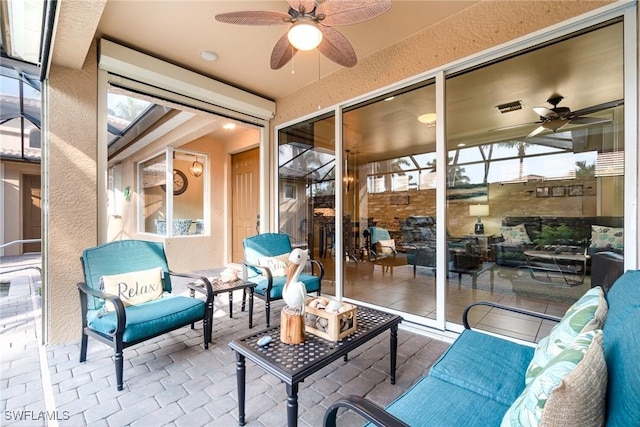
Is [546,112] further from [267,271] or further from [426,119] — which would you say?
[267,271]

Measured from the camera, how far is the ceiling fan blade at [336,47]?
2195mm

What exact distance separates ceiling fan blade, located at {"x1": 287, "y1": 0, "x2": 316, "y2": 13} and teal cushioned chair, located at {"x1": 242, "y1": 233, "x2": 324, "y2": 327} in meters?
2.29

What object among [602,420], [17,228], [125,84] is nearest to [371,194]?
[125,84]

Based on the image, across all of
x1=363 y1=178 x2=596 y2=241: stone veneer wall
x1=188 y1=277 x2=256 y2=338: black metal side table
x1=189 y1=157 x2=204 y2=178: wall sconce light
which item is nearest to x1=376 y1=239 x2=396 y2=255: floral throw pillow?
x1=363 y1=178 x2=596 y2=241: stone veneer wall

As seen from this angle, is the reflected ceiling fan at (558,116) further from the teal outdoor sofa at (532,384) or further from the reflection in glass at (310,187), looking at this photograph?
the teal outdoor sofa at (532,384)

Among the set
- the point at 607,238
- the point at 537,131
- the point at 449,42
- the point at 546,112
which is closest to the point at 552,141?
the point at 537,131

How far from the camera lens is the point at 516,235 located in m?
5.41

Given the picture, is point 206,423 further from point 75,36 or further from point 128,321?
point 75,36

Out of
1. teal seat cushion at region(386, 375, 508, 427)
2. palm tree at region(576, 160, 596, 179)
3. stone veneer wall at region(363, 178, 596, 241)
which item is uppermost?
palm tree at region(576, 160, 596, 179)

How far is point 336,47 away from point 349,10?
0.40 meters

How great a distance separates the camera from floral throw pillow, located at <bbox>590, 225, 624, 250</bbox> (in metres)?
2.19

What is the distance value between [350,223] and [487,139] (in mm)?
3538

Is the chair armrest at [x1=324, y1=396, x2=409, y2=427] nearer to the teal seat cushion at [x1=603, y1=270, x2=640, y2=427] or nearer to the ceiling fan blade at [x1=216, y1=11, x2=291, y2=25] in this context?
the teal seat cushion at [x1=603, y1=270, x2=640, y2=427]

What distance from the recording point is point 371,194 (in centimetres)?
546
